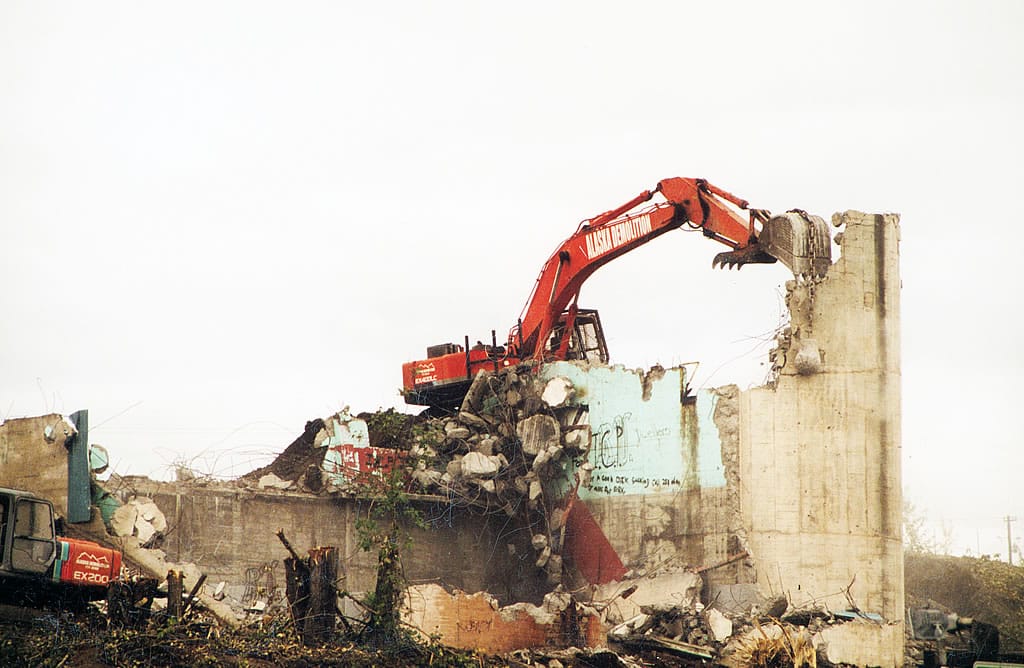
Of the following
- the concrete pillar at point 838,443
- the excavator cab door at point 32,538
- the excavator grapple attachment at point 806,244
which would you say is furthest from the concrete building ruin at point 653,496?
the excavator cab door at point 32,538

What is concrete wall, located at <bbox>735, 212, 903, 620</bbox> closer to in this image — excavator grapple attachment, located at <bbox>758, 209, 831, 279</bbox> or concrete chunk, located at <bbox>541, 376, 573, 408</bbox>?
excavator grapple attachment, located at <bbox>758, 209, 831, 279</bbox>

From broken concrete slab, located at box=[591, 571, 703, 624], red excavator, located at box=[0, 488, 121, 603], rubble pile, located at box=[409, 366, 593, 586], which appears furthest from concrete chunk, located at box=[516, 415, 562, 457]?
red excavator, located at box=[0, 488, 121, 603]

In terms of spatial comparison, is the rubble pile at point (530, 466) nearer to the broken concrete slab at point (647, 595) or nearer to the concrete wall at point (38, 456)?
the broken concrete slab at point (647, 595)

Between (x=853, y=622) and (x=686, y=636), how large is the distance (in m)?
2.26

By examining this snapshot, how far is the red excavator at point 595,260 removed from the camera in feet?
56.6

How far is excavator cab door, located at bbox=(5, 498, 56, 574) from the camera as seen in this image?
13.0 meters

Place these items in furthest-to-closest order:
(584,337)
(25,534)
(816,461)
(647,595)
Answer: (584,337), (647,595), (816,461), (25,534)

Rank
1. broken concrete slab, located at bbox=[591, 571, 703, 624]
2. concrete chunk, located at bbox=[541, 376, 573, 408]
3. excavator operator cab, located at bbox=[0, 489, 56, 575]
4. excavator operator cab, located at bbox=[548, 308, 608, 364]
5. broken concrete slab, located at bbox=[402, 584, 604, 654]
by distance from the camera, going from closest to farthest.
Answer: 1. excavator operator cab, located at bbox=[0, 489, 56, 575]
2. broken concrete slab, located at bbox=[402, 584, 604, 654]
3. broken concrete slab, located at bbox=[591, 571, 703, 624]
4. concrete chunk, located at bbox=[541, 376, 573, 408]
5. excavator operator cab, located at bbox=[548, 308, 608, 364]

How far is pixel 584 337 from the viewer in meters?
21.9

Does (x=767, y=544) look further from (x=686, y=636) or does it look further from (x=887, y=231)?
(x=887, y=231)

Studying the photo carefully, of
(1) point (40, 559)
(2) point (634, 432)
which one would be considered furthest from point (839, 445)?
(1) point (40, 559)

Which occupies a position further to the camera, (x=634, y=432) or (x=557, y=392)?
(x=557, y=392)

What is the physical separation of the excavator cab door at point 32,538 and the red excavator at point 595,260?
9.13 meters

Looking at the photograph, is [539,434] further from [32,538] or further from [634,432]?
[32,538]
